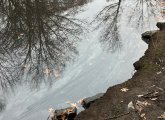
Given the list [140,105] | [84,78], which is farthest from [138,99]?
[84,78]

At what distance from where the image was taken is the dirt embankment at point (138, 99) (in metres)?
5.23

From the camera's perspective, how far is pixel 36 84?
24.2 feet

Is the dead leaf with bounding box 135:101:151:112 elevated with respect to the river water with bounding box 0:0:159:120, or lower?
lower

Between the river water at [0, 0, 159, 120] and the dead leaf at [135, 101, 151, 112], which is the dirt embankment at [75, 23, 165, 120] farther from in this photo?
the river water at [0, 0, 159, 120]

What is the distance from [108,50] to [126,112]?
4.12 metres

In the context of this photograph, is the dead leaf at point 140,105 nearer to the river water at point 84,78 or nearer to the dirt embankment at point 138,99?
the dirt embankment at point 138,99

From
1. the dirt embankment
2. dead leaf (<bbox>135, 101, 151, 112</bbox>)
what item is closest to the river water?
the dirt embankment

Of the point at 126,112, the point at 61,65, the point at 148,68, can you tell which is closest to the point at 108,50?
the point at 61,65

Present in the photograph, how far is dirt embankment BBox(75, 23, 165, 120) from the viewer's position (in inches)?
206

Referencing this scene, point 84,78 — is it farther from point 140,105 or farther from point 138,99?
point 140,105

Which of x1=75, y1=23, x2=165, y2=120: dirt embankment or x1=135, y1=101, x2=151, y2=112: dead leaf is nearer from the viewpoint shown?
x1=75, y1=23, x2=165, y2=120: dirt embankment

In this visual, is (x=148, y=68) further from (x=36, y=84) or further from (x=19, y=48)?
(x=19, y=48)

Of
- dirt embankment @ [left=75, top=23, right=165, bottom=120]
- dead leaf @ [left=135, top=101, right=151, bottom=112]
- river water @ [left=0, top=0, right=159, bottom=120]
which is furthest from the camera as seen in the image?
river water @ [left=0, top=0, right=159, bottom=120]

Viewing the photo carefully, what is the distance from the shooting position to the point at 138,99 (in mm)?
5594
